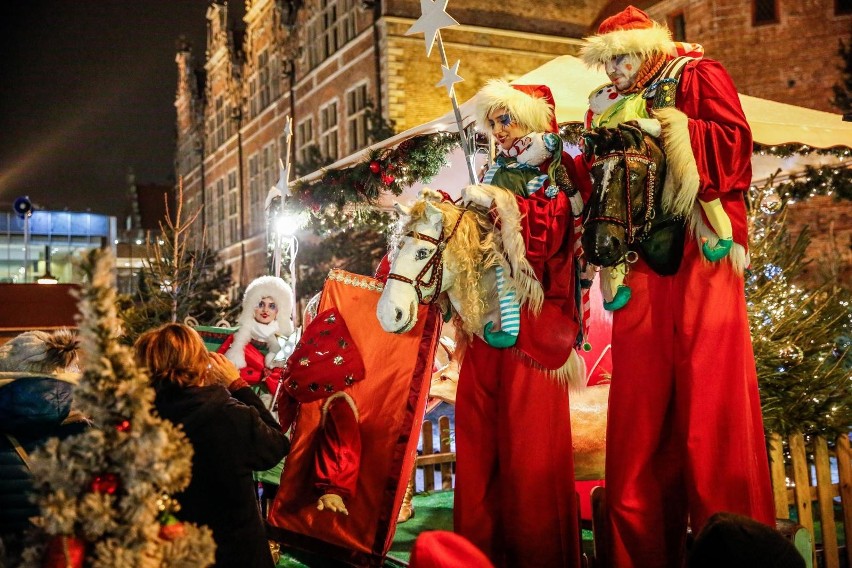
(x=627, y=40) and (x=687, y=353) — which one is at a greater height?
(x=627, y=40)

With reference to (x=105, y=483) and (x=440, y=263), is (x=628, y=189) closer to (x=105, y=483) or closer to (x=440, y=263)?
(x=440, y=263)

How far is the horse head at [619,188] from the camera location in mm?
2977

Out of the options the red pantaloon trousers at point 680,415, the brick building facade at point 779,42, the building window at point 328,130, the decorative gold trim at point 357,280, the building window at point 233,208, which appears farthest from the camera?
the building window at point 233,208

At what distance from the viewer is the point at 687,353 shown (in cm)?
311

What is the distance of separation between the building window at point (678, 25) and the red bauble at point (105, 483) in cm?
1909

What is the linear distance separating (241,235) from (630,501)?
105 feet

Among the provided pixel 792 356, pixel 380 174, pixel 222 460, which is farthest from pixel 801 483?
pixel 380 174

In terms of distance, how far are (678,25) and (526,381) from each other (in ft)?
58.8

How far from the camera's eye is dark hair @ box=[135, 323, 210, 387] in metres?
2.97

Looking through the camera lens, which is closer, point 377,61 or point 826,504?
point 826,504

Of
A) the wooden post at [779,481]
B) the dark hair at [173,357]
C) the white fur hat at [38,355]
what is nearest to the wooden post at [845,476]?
the wooden post at [779,481]

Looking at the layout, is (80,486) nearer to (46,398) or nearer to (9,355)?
(46,398)

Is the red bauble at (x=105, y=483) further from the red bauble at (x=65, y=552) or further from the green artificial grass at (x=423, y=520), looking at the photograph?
the green artificial grass at (x=423, y=520)

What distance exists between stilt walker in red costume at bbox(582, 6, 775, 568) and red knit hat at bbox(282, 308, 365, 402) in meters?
1.41
